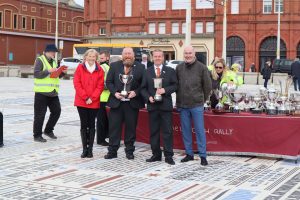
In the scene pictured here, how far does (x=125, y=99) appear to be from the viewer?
30.8 feet

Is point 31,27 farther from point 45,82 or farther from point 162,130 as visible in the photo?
point 162,130

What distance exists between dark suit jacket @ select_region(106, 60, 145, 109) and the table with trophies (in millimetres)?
956

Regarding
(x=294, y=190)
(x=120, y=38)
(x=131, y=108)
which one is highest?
(x=120, y=38)

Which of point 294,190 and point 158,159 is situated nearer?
point 294,190

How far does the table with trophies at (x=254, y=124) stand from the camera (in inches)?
363

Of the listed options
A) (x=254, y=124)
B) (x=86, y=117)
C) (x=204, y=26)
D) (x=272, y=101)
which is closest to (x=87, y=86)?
(x=86, y=117)

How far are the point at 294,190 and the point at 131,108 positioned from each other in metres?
3.33

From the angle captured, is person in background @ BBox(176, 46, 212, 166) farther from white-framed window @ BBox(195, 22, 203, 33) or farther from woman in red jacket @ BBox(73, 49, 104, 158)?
white-framed window @ BBox(195, 22, 203, 33)

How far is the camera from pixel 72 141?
11.4 metres

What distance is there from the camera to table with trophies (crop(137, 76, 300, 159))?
30.2 ft

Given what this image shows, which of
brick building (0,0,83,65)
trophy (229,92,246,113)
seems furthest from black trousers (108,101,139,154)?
brick building (0,0,83,65)

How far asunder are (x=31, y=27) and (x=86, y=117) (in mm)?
65298

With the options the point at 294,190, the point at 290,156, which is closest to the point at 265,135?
the point at 290,156

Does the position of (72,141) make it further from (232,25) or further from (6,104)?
(232,25)
